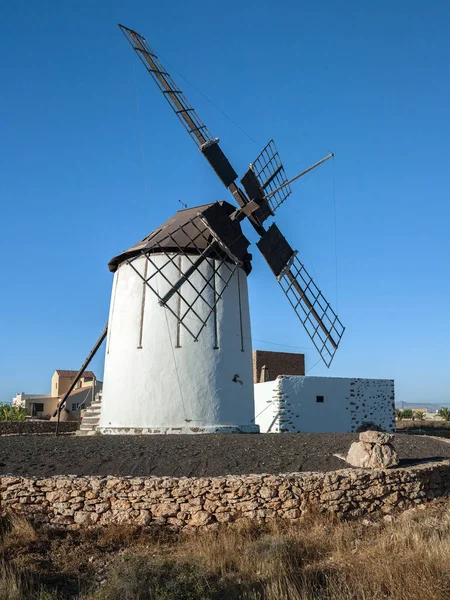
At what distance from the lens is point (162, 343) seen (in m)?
14.5

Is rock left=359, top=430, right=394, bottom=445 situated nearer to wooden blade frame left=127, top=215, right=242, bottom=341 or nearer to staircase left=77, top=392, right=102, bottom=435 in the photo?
wooden blade frame left=127, top=215, right=242, bottom=341

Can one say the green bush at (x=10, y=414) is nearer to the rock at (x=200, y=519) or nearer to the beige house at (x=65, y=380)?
the beige house at (x=65, y=380)

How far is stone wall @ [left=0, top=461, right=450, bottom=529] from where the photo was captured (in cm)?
794

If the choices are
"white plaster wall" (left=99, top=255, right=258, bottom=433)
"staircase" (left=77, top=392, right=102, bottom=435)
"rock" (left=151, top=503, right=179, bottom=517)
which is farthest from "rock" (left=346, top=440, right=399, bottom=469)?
"staircase" (left=77, top=392, right=102, bottom=435)

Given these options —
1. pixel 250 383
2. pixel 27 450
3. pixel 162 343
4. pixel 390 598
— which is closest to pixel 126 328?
pixel 162 343

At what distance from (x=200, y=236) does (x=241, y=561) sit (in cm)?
1015

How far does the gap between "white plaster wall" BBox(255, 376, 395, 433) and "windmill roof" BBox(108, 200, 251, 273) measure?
6.15m

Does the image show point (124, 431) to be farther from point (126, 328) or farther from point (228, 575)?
point (228, 575)

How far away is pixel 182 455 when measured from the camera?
9938mm

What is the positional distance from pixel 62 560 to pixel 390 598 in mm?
4004

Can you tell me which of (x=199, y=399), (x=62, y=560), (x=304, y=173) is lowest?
(x=62, y=560)

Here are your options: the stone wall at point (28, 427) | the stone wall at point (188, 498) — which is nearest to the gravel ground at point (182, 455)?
the stone wall at point (188, 498)

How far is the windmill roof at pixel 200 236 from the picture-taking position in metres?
15.1

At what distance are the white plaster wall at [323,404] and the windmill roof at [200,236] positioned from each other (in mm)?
6148
